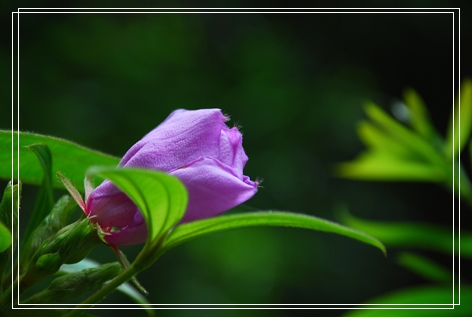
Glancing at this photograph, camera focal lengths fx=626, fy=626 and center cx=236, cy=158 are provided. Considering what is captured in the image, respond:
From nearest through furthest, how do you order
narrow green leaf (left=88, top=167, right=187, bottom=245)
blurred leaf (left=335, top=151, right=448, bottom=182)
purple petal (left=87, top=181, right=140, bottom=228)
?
narrow green leaf (left=88, top=167, right=187, bottom=245) → purple petal (left=87, top=181, right=140, bottom=228) → blurred leaf (left=335, top=151, right=448, bottom=182)

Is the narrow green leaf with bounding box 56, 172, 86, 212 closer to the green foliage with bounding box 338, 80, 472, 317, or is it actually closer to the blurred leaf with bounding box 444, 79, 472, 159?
the green foliage with bounding box 338, 80, 472, 317

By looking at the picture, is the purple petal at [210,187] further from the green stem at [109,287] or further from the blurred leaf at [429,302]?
the blurred leaf at [429,302]

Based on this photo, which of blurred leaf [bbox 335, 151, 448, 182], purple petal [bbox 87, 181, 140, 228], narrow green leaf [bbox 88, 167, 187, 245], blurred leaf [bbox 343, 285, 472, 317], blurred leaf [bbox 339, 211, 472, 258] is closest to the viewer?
narrow green leaf [bbox 88, 167, 187, 245]

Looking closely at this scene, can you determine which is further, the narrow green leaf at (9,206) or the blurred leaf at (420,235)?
the blurred leaf at (420,235)

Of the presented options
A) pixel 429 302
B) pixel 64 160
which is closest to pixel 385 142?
pixel 429 302

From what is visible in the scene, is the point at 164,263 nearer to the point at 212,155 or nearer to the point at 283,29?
the point at 283,29

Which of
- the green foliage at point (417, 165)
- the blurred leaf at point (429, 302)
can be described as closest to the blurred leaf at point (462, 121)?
the green foliage at point (417, 165)

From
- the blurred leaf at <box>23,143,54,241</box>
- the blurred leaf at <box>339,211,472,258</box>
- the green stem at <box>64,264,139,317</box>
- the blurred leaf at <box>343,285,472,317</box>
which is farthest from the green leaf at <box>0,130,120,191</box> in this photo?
the blurred leaf at <box>339,211,472,258</box>

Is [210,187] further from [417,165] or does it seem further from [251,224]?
[417,165]
